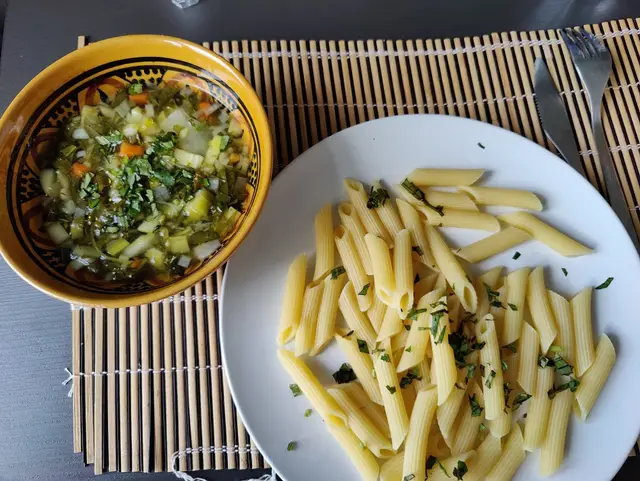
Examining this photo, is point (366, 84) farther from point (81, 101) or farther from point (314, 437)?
point (314, 437)

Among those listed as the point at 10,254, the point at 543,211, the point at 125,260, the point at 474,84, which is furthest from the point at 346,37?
the point at 10,254

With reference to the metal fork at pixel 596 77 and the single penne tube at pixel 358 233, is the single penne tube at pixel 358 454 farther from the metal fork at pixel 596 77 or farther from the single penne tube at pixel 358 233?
the metal fork at pixel 596 77

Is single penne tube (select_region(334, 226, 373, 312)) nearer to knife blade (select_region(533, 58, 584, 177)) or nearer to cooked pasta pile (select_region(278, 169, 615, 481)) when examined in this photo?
cooked pasta pile (select_region(278, 169, 615, 481))

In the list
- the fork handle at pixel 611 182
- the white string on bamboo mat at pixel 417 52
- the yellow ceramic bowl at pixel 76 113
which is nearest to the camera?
the yellow ceramic bowl at pixel 76 113

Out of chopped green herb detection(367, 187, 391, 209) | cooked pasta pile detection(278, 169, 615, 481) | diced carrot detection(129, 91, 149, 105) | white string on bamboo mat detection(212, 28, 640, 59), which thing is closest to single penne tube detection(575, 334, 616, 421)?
cooked pasta pile detection(278, 169, 615, 481)

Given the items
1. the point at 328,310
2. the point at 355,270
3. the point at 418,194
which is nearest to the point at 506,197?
the point at 418,194

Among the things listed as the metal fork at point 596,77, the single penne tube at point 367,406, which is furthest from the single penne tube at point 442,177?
the single penne tube at point 367,406
